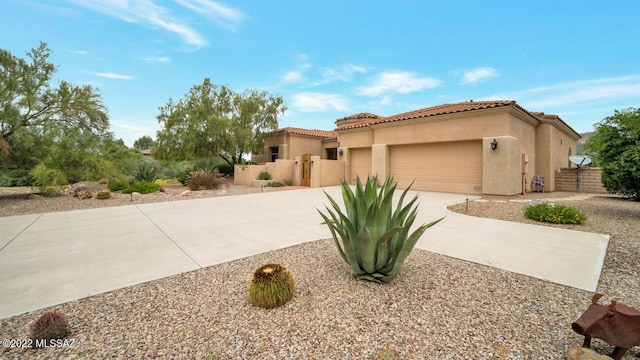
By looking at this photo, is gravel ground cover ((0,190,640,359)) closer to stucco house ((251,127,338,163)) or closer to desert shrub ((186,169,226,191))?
desert shrub ((186,169,226,191))

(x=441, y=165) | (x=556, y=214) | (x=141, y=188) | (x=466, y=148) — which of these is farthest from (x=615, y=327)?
(x=141, y=188)

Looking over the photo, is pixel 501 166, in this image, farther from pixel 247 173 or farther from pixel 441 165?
pixel 247 173

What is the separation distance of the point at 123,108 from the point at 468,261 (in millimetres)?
17857

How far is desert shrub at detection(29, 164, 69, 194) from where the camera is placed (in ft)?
35.2

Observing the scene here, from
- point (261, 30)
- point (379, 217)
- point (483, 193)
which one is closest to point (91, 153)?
point (261, 30)

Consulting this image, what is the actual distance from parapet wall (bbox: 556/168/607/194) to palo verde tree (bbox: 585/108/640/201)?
10.2 m

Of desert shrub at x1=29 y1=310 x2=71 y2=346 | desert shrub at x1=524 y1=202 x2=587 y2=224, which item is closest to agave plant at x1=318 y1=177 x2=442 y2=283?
desert shrub at x1=29 y1=310 x2=71 y2=346

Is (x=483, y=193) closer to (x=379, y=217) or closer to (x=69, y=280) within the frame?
(x=379, y=217)

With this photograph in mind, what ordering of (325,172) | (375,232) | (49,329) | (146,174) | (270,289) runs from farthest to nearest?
(325,172), (146,174), (375,232), (270,289), (49,329)

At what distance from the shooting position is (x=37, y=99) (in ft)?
39.1

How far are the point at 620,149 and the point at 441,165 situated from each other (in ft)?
23.9

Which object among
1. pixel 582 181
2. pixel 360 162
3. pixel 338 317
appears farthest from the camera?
pixel 360 162

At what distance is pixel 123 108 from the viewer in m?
14.8

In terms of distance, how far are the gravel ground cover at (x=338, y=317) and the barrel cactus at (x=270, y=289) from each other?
0.29 feet
